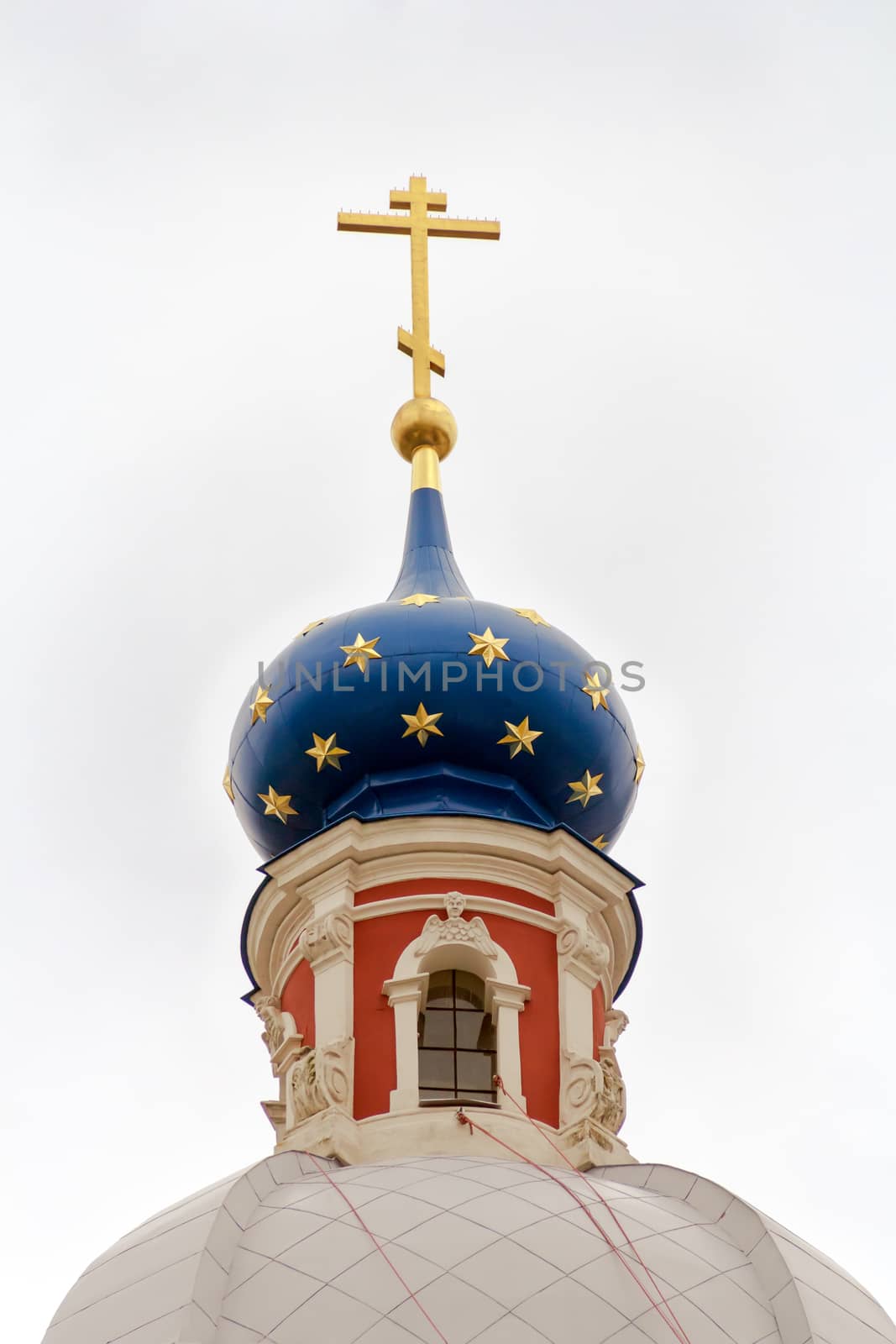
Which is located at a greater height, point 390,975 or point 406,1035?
point 390,975

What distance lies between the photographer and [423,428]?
22438 mm

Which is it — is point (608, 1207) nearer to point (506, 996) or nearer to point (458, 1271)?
point (458, 1271)

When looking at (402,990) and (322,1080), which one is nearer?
(322,1080)

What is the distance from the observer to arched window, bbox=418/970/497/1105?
59.2ft

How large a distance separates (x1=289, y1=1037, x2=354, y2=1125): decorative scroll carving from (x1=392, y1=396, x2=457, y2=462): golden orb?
6751 millimetres

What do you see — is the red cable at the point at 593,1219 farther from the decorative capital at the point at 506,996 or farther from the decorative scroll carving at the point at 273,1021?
the decorative scroll carving at the point at 273,1021

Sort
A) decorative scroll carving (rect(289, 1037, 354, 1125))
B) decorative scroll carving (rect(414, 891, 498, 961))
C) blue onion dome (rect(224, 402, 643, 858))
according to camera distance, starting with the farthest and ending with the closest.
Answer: blue onion dome (rect(224, 402, 643, 858))
decorative scroll carving (rect(414, 891, 498, 961))
decorative scroll carving (rect(289, 1037, 354, 1125))

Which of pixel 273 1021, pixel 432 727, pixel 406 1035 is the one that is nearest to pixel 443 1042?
pixel 406 1035

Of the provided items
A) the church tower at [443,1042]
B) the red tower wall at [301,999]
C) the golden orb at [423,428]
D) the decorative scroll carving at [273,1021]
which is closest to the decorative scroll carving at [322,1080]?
the church tower at [443,1042]

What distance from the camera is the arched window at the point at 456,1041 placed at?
18.0 meters

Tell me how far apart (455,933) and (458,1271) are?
4498 millimetres

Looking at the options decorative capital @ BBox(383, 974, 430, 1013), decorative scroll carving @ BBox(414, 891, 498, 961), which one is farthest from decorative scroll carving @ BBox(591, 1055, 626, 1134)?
decorative capital @ BBox(383, 974, 430, 1013)

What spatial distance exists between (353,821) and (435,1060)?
1947 mm

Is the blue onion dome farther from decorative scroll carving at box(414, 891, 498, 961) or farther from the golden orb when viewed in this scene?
the golden orb
